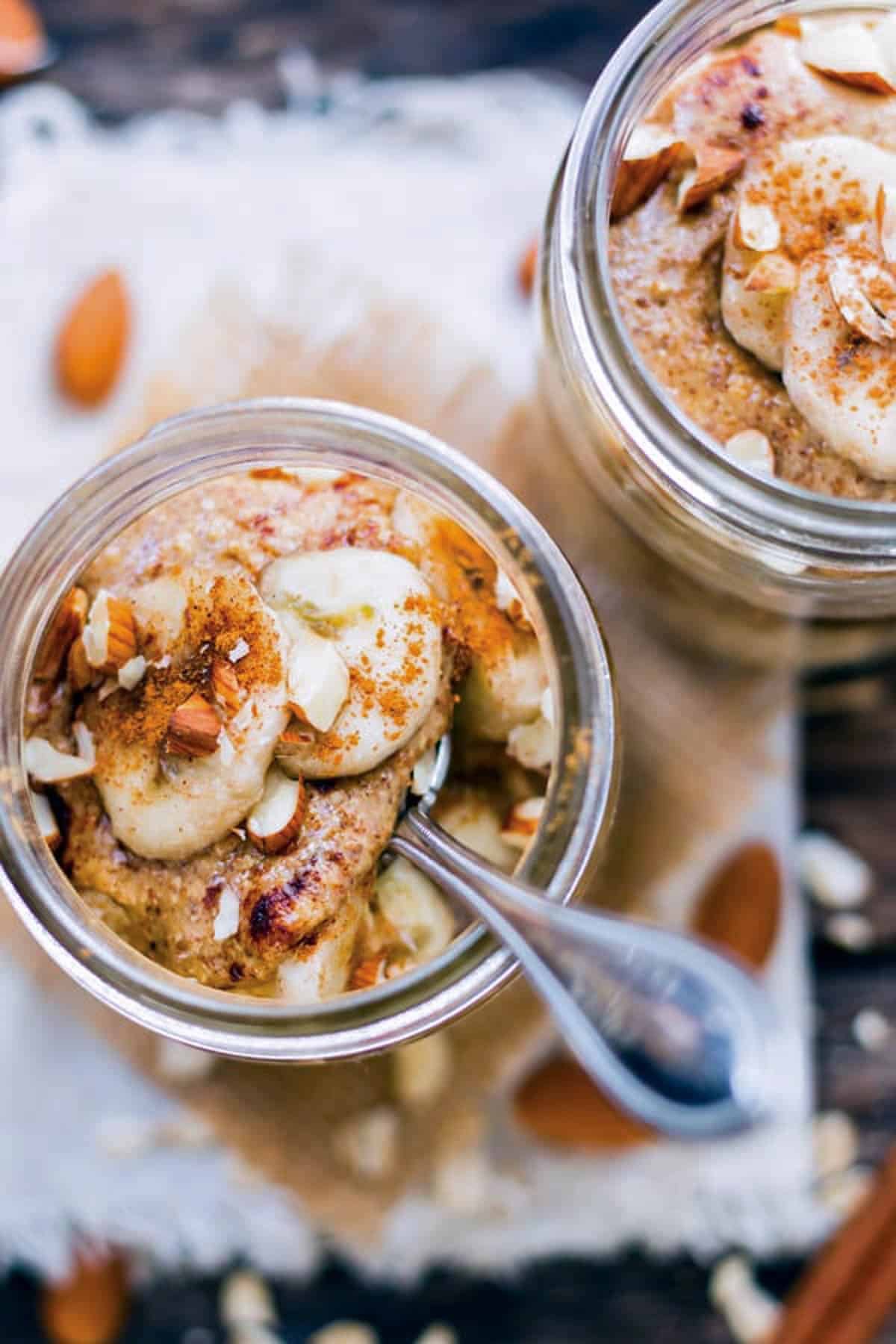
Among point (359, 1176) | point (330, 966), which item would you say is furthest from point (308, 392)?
point (359, 1176)

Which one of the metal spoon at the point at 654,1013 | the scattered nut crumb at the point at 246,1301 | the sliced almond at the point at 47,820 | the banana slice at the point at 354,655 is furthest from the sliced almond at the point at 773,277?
the scattered nut crumb at the point at 246,1301

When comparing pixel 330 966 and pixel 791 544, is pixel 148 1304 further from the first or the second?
pixel 791 544

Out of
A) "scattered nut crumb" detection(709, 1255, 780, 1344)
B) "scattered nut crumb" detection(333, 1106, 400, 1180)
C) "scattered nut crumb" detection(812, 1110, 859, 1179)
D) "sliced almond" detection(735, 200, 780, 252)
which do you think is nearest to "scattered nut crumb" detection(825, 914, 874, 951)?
"scattered nut crumb" detection(812, 1110, 859, 1179)

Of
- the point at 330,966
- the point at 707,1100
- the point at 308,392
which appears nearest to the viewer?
the point at 707,1100

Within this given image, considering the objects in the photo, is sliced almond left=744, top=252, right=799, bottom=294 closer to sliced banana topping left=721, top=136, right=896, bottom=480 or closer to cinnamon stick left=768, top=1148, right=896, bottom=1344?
sliced banana topping left=721, top=136, right=896, bottom=480

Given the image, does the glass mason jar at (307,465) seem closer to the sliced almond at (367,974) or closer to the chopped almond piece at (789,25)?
the sliced almond at (367,974)
